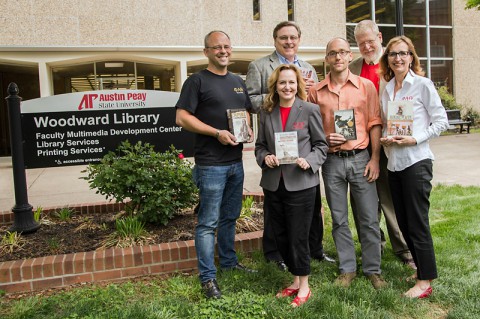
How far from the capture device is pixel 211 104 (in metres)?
3.67

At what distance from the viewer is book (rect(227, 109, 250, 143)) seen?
11.9 ft

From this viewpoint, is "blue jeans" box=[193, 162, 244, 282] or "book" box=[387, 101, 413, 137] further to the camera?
"blue jeans" box=[193, 162, 244, 282]

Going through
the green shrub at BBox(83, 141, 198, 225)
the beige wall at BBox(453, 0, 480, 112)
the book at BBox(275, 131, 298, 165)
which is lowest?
the green shrub at BBox(83, 141, 198, 225)

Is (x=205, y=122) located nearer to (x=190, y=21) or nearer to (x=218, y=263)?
(x=218, y=263)

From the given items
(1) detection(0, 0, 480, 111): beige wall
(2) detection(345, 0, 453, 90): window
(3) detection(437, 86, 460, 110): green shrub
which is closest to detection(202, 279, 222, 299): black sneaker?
(1) detection(0, 0, 480, 111): beige wall

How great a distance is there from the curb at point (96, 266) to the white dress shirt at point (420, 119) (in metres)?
2.00

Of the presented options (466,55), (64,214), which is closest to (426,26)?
(466,55)

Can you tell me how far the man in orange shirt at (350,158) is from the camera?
379cm

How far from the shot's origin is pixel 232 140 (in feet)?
11.8

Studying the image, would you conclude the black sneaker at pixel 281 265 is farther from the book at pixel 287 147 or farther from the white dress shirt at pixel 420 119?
the white dress shirt at pixel 420 119

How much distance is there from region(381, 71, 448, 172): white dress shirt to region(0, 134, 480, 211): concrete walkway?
4.45 m

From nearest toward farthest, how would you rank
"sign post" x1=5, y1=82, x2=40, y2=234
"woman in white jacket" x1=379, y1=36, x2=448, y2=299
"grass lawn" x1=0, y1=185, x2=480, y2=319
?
"grass lawn" x1=0, y1=185, x2=480, y2=319
"woman in white jacket" x1=379, y1=36, x2=448, y2=299
"sign post" x1=5, y1=82, x2=40, y2=234

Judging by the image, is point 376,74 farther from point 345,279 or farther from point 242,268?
point 242,268

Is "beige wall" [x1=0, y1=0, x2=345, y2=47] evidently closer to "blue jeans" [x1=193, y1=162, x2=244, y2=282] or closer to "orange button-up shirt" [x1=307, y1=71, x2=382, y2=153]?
"blue jeans" [x1=193, y1=162, x2=244, y2=282]
